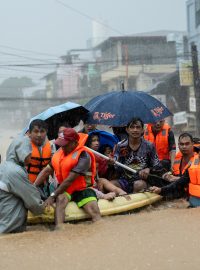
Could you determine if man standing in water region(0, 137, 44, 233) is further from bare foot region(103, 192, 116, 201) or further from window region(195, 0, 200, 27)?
window region(195, 0, 200, 27)

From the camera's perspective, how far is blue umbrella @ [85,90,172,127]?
307 inches

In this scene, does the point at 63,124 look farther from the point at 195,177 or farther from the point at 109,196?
the point at 195,177

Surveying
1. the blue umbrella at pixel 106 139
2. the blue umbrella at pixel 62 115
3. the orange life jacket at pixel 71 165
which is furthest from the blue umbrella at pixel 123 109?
the orange life jacket at pixel 71 165

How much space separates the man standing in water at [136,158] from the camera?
7.11 m

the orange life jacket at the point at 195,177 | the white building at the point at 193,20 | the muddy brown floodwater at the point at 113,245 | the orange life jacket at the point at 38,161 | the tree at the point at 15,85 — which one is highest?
the white building at the point at 193,20

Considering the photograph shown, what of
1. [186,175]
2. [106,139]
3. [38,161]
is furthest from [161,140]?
[38,161]

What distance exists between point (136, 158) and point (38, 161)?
1.31 m

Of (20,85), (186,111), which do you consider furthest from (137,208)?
(20,85)

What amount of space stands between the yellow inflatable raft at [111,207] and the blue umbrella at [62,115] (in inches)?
60.4

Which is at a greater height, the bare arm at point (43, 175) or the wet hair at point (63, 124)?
the wet hair at point (63, 124)

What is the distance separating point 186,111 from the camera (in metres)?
34.0

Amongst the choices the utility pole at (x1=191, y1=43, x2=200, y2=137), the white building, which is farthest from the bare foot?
the white building

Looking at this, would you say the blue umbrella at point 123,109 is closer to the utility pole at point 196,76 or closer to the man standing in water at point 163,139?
the man standing in water at point 163,139

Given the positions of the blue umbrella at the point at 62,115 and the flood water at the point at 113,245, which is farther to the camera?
the blue umbrella at the point at 62,115
